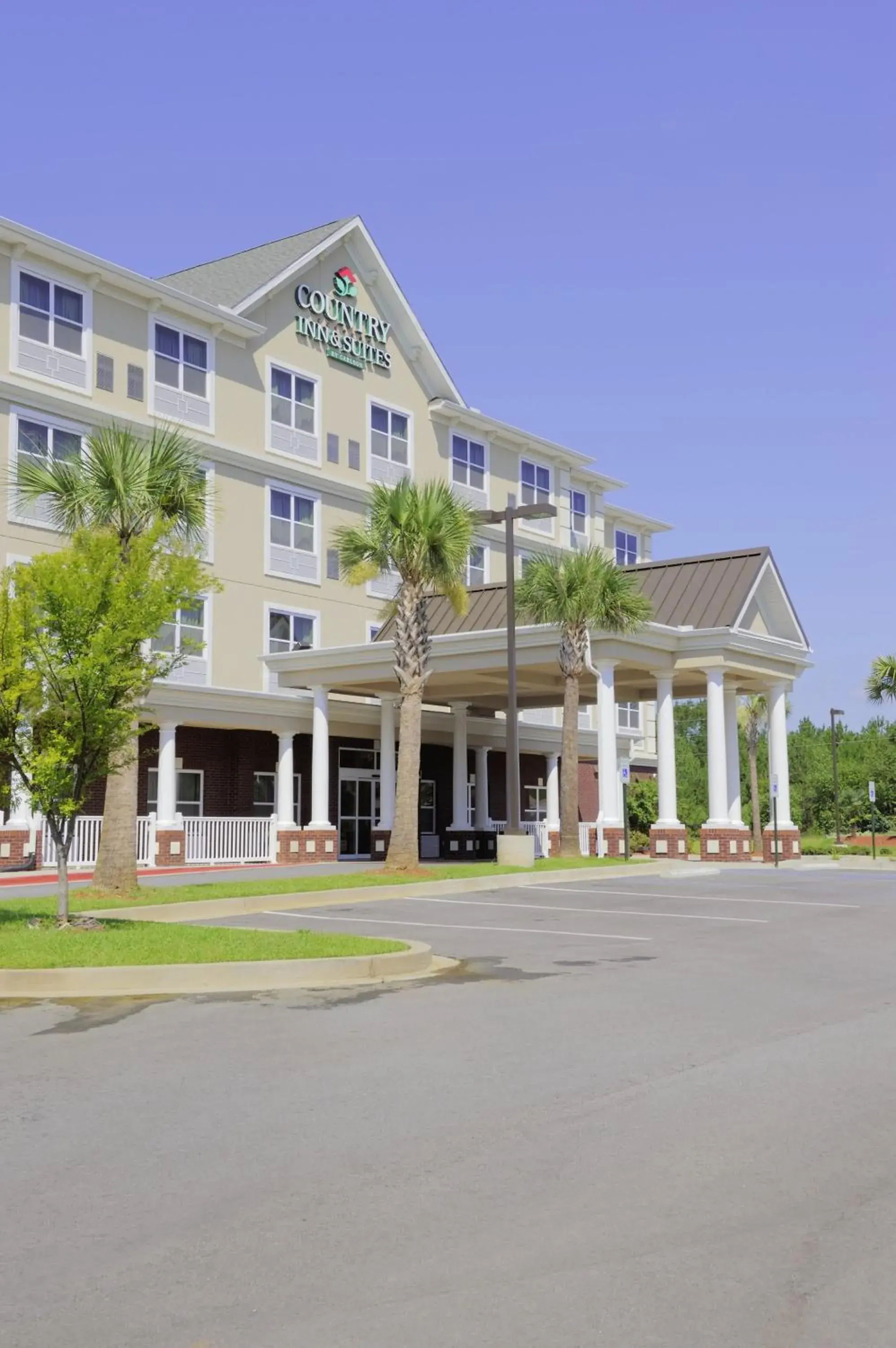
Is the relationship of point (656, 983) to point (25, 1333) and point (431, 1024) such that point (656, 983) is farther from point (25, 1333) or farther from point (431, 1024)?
point (25, 1333)

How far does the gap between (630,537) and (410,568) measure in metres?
30.1

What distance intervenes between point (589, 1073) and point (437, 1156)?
2290 millimetres

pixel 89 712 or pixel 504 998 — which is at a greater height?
pixel 89 712

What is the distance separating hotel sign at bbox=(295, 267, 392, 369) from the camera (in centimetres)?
4003

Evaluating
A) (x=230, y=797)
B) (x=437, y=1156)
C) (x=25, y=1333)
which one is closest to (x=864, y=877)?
(x=230, y=797)

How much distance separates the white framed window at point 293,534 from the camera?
3862 cm

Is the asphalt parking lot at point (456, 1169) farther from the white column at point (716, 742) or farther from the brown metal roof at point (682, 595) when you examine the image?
the brown metal roof at point (682, 595)

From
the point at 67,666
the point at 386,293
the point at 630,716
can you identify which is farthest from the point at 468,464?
the point at 67,666

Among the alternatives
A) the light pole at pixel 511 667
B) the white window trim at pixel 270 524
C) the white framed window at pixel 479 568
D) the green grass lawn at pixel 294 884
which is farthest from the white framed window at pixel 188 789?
the white framed window at pixel 479 568

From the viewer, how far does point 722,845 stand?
36.2 metres

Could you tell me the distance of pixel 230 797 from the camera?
38.0 metres

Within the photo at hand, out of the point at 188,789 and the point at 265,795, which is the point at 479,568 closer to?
the point at 265,795

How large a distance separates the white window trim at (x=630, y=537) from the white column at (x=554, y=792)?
1192cm

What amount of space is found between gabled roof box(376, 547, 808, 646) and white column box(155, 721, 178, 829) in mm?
6660
